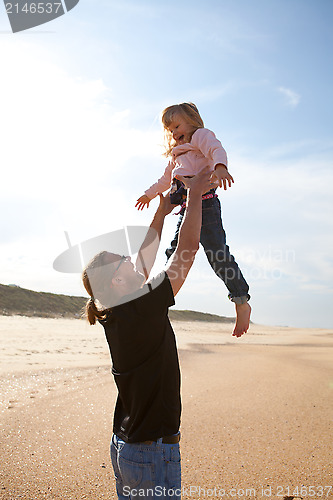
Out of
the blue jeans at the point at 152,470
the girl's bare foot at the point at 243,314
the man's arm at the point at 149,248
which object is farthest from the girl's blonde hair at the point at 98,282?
the girl's bare foot at the point at 243,314

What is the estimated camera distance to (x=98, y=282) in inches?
92.9

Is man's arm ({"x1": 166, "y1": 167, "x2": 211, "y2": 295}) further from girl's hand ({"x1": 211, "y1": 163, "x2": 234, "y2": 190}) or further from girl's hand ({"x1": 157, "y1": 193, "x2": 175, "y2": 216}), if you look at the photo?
girl's hand ({"x1": 157, "y1": 193, "x2": 175, "y2": 216})

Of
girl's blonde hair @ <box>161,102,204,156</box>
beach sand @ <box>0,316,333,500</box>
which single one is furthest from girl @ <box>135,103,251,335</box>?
beach sand @ <box>0,316,333,500</box>

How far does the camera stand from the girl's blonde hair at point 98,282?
2348 mm

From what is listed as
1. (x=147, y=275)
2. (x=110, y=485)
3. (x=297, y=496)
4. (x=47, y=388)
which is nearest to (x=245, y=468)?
(x=297, y=496)

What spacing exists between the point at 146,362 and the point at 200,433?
111 inches

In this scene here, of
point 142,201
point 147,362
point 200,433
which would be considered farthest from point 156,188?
point 200,433

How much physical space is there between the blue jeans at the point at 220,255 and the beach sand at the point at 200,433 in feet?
6.29

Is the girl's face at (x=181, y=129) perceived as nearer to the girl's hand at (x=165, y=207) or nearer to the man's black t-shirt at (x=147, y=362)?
the girl's hand at (x=165, y=207)

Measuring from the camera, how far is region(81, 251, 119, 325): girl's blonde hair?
7.70 feet

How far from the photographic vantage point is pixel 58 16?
11.5ft

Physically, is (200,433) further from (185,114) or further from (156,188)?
(185,114)

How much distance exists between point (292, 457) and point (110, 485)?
6.03ft

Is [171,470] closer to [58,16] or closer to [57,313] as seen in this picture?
[58,16]
